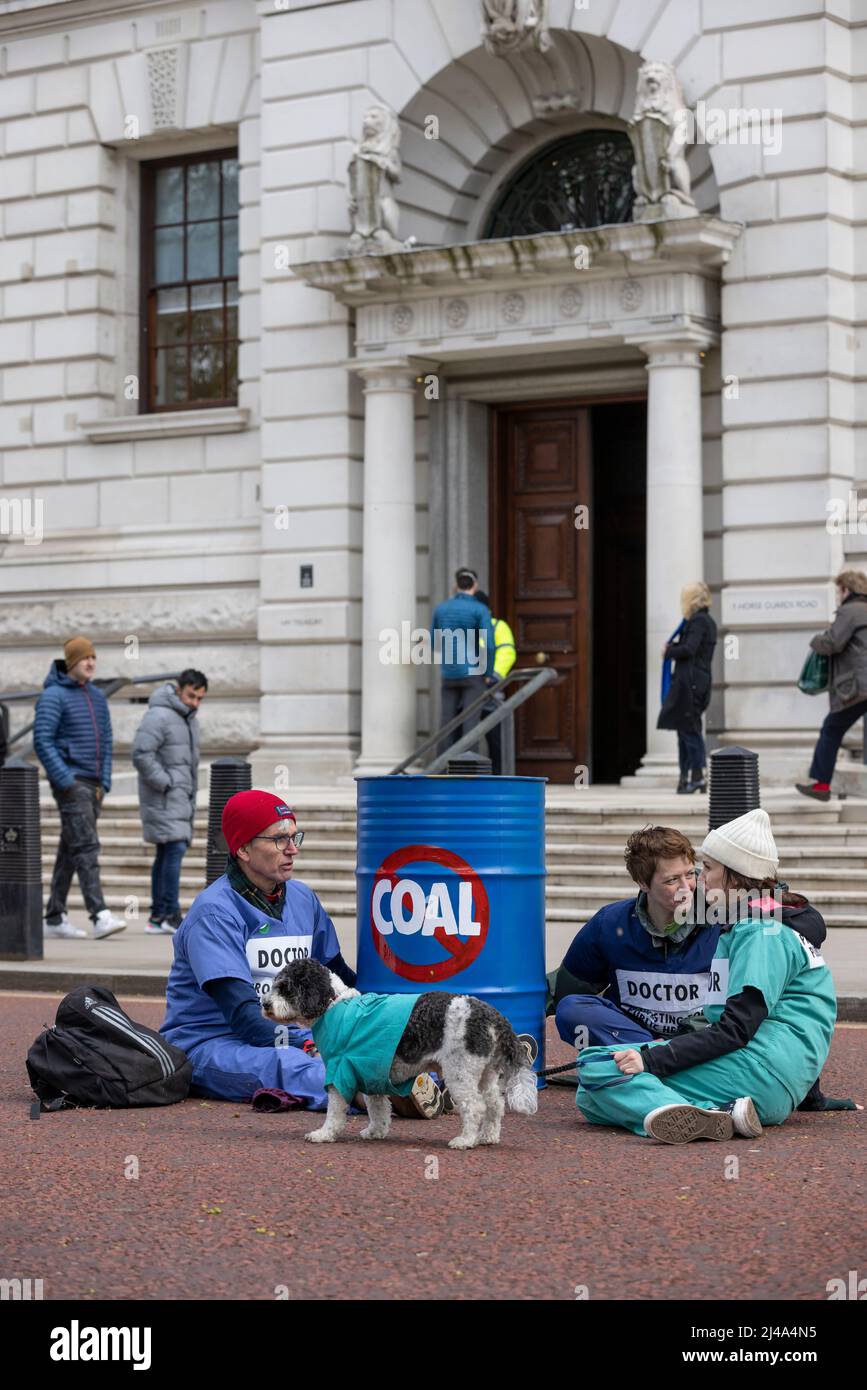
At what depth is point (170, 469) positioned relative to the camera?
2200 cm

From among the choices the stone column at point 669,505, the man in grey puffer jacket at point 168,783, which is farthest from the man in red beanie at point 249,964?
the stone column at point 669,505

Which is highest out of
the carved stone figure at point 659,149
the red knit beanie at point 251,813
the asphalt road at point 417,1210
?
the carved stone figure at point 659,149

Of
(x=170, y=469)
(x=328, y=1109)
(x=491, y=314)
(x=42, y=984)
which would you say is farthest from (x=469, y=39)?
(x=328, y=1109)

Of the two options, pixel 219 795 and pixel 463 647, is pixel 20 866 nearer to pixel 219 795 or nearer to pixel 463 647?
pixel 219 795

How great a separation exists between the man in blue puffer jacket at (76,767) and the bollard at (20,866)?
0.96 meters

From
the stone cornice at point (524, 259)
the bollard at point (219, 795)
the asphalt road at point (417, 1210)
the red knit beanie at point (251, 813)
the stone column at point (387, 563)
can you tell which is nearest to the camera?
the asphalt road at point (417, 1210)

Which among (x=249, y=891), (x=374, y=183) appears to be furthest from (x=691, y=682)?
(x=249, y=891)

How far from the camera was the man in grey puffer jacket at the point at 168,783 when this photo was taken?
14.6 m

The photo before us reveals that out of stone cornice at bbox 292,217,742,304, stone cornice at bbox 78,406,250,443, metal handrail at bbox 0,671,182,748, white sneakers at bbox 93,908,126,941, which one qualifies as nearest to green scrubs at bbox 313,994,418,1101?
white sneakers at bbox 93,908,126,941

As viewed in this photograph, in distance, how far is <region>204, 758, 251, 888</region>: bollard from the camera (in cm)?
1340

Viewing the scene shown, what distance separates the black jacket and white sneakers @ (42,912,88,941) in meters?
5.09

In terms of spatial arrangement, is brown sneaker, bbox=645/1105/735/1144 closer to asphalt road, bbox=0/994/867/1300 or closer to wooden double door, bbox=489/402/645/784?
asphalt road, bbox=0/994/867/1300

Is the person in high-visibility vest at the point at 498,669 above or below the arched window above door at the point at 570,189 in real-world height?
below

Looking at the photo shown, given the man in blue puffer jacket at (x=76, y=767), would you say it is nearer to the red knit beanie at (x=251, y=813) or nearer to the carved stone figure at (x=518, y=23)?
the red knit beanie at (x=251, y=813)
